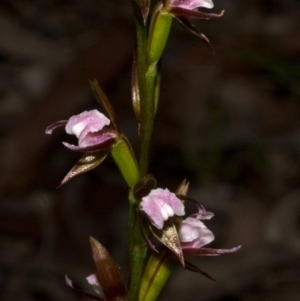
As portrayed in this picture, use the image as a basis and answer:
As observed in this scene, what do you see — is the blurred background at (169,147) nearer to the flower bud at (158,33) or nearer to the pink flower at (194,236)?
the pink flower at (194,236)

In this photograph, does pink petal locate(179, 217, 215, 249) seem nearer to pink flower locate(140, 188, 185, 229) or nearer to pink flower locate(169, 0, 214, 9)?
pink flower locate(140, 188, 185, 229)

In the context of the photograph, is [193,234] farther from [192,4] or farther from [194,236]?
[192,4]

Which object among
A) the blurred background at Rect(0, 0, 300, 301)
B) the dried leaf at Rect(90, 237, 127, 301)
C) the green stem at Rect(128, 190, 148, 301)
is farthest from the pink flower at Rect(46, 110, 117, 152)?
the blurred background at Rect(0, 0, 300, 301)

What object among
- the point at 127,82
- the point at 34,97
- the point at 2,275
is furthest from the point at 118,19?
the point at 2,275

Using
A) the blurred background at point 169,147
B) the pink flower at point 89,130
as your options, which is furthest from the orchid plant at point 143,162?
the blurred background at point 169,147

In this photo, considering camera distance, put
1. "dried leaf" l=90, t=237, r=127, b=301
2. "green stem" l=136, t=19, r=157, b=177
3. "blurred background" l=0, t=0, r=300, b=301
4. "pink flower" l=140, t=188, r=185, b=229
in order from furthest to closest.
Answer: "blurred background" l=0, t=0, r=300, b=301 < "dried leaf" l=90, t=237, r=127, b=301 < "green stem" l=136, t=19, r=157, b=177 < "pink flower" l=140, t=188, r=185, b=229

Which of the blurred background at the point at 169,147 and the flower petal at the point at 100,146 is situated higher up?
the flower petal at the point at 100,146

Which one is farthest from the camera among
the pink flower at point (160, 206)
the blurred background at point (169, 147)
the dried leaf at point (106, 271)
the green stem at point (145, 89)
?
the blurred background at point (169, 147)

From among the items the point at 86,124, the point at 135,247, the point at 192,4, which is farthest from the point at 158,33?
the point at 135,247
